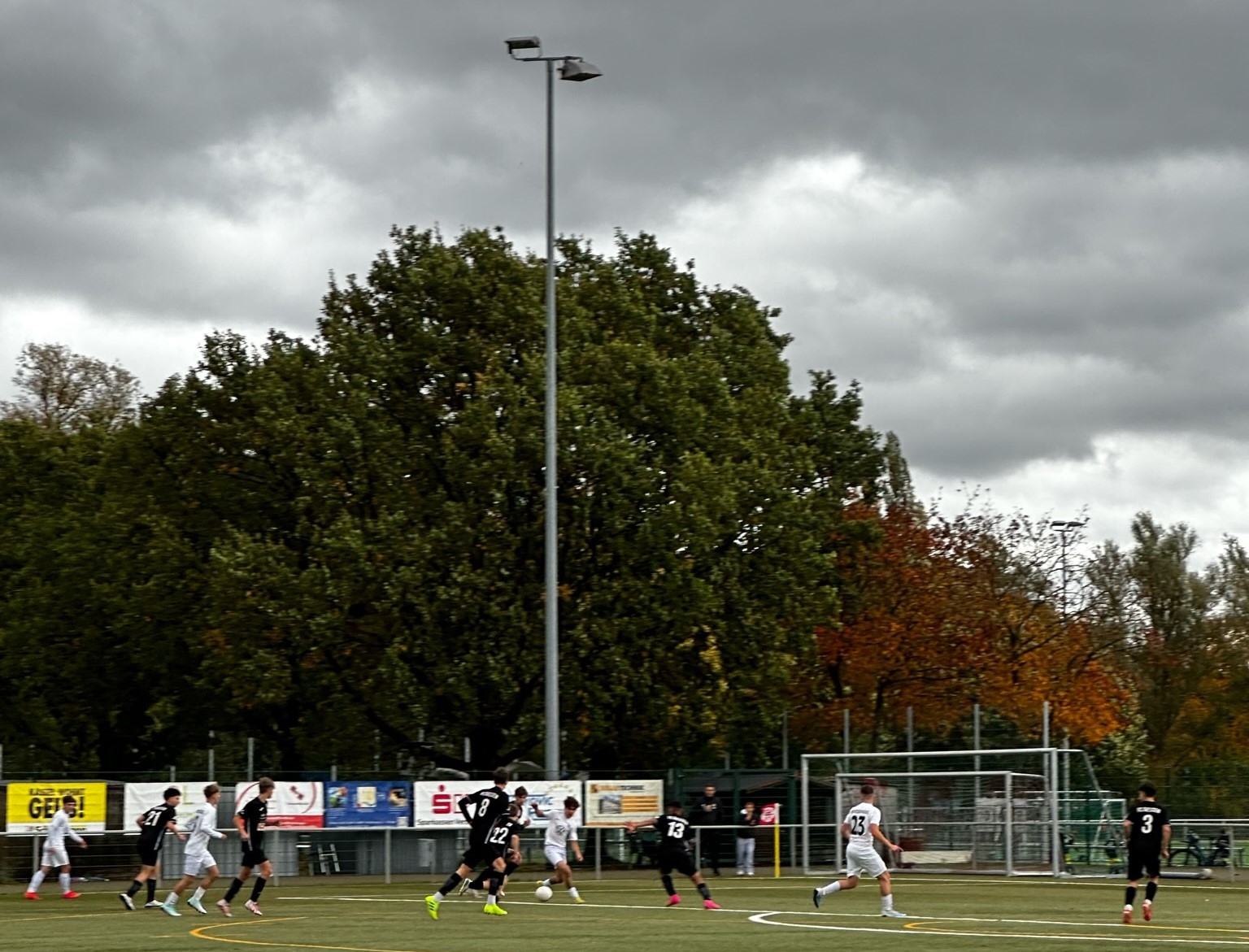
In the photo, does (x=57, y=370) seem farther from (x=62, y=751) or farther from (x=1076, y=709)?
(x=1076, y=709)

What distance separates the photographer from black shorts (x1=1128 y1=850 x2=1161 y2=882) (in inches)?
973

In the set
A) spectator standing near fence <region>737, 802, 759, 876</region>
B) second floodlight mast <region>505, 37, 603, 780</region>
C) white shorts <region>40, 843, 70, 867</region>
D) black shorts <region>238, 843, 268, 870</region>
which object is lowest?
spectator standing near fence <region>737, 802, 759, 876</region>

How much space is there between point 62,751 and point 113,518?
9656mm

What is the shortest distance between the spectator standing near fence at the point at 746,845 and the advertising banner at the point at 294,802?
916 centimetres

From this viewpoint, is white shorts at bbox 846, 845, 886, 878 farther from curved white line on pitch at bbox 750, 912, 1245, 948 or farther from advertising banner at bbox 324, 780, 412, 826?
advertising banner at bbox 324, 780, 412, 826

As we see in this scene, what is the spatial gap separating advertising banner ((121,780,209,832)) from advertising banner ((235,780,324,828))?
1.18m

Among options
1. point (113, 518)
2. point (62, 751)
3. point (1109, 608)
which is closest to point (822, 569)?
point (113, 518)

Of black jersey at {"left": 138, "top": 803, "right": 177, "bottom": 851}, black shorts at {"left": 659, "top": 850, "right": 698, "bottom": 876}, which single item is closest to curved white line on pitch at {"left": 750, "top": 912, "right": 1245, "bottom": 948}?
black shorts at {"left": 659, "top": 850, "right": 698, "bottom": 876}

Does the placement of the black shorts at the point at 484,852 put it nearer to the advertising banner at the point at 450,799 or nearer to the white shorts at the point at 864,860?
the white shorts at the point at 864,860

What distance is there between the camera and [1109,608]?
71438 mm

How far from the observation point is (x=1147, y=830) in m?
25.3

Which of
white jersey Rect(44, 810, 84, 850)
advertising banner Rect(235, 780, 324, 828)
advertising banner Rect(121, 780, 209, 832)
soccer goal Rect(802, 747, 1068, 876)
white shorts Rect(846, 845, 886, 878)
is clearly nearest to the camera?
white shorts Rect(846, 845, 886, 878)

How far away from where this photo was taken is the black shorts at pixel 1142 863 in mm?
24703

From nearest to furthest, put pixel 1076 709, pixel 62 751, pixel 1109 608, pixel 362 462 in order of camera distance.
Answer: pixel 362 462 → pixel 62 751 → pixel 1076 709 → pixel 1109 608
